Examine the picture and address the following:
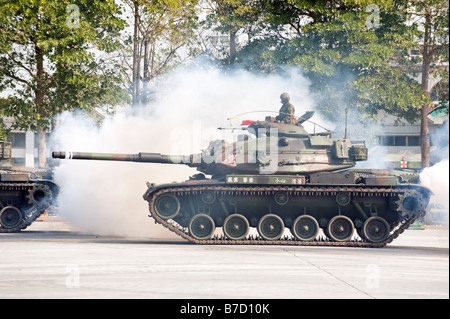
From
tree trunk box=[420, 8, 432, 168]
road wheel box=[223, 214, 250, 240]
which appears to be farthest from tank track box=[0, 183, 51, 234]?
tree trunk box=[420, 8, 432, 168]

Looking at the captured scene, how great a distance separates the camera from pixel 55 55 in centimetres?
3064

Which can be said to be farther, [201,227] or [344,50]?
[344,50]

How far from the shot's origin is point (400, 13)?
106 ft

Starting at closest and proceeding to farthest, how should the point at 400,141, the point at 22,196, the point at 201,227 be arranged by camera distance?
the point at 201,227
the point at 22,196
the point at 400,141

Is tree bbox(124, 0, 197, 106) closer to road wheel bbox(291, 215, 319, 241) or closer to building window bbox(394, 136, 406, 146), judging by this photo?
road wheel bbox(291, 215, 319, 241)

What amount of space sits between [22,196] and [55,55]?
9236 millimetres

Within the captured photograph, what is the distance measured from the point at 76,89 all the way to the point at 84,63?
1482mm

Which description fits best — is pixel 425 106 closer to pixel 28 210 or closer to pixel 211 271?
pixel 28 210

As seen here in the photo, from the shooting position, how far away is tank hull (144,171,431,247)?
18.3 m

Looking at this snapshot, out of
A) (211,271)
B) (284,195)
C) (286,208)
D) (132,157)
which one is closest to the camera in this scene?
(211,271)

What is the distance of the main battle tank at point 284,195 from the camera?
18.4m

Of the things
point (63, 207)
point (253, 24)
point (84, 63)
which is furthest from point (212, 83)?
point (63, 207)

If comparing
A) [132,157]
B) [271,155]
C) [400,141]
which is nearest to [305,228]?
[271,155]

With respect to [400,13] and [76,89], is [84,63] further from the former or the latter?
[400,13]
